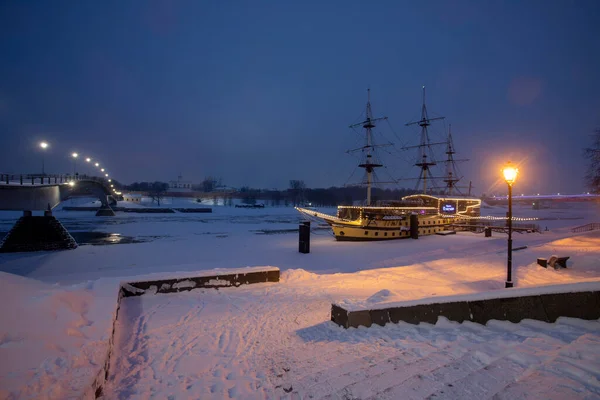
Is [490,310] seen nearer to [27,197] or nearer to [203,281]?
[203,281]

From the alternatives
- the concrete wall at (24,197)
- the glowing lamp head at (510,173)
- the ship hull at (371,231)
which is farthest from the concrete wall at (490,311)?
the concrete wall at (24,197)

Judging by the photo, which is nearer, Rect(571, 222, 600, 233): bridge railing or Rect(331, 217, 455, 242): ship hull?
Rect(331, 217, 455, 242): ship hull

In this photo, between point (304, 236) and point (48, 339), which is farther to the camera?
point (304, 236)

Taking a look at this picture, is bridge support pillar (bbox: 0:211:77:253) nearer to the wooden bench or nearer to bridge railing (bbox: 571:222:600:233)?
the wooden bench

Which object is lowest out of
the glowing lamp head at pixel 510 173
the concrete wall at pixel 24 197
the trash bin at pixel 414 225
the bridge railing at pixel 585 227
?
the bridge railing at pixel 585 227

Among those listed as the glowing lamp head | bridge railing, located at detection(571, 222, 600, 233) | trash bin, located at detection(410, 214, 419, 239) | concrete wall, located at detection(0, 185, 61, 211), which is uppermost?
the glowing lamp head

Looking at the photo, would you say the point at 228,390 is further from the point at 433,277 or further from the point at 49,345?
the point at 433,277

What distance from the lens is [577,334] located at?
12.7 ft

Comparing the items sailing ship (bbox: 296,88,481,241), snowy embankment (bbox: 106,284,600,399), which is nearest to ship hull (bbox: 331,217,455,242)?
sailing ship (bbox: 296,88,481,241)

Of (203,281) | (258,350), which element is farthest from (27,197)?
(258,350)

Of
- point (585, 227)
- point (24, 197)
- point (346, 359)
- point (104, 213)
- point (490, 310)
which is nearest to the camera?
point (346, 359)

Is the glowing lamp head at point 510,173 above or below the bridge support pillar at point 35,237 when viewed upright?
above

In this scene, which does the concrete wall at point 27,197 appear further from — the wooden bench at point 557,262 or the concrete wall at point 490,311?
the wooden bench at point 557,262

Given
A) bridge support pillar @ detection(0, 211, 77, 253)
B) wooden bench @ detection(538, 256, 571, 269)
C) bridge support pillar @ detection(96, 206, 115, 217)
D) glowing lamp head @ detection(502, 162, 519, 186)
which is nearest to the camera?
glowing lamp head @ detection(502, 162, 519, 186)
